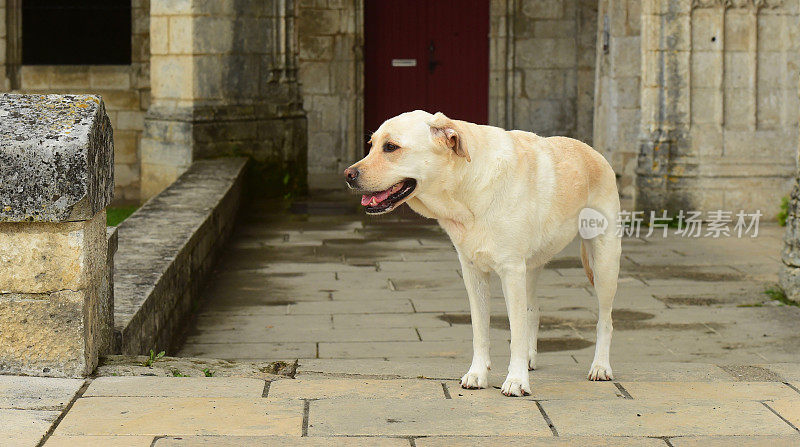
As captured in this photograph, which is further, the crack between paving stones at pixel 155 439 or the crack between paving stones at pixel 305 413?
the crack between paving stones at pixel 305 413

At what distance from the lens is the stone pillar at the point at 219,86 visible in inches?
448

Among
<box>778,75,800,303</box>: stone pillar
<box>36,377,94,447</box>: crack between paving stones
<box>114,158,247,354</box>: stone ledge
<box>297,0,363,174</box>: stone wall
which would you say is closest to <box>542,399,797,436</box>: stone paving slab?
<box>36,377,94,447</box>: crack between paving stones

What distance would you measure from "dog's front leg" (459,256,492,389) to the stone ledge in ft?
4.63

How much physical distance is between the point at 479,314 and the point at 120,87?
35.3 feet

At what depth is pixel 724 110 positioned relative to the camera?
10812 millimetres

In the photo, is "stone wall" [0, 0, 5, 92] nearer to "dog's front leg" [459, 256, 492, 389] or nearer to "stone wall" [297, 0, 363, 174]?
"stone wall" [297, 0, 363, 174]

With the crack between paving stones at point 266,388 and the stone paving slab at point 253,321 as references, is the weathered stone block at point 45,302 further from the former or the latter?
the stone paving slab at point 253,321

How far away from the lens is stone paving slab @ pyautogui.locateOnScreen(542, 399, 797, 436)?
11.8ft

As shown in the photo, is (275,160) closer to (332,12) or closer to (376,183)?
(332,12)

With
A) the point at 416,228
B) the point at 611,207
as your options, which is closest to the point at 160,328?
the point at 611,207

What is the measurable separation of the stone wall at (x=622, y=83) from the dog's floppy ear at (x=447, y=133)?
27.9 feet

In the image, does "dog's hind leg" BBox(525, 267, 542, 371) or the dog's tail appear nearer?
"dog's hind leg" BBox(525, 267, 542, 371)

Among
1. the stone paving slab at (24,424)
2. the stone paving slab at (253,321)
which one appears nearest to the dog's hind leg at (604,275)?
the stone paving slab at (24,424)

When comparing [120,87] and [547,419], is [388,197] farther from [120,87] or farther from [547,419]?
[120,87]
